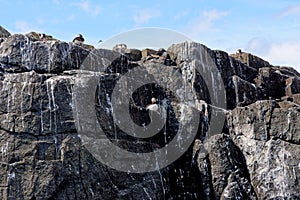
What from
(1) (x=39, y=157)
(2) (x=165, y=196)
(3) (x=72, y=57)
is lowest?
(2) (x=165, y=196)

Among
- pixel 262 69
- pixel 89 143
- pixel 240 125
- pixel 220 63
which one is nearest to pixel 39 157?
pixel 89 143

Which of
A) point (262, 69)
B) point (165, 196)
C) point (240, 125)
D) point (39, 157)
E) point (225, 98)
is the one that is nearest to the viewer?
point (39, 157)

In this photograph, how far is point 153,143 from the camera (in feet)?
70.8

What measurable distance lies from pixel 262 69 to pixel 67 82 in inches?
460

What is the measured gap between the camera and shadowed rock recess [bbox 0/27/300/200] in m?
19.4

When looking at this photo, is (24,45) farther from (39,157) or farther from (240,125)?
(240,125)

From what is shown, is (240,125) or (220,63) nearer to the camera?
(240,125)

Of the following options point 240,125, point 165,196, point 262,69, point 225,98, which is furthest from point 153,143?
point 262,69

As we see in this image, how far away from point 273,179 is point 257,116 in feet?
8.50

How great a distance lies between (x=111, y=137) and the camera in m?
20.5

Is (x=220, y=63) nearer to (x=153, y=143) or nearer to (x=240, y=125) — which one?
(x=240, y=125)

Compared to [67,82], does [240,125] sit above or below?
below

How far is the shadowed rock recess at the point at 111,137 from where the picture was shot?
1944cm

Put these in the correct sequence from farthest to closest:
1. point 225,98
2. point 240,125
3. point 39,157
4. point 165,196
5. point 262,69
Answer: point 262,69 → point 225,98 → point 240,125 → point 165,196 → point 39,157
